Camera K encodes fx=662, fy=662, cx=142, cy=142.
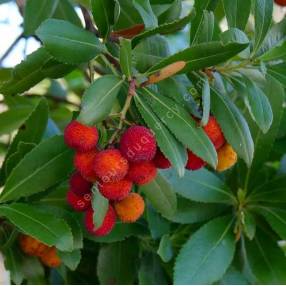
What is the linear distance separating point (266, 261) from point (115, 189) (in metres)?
0.57

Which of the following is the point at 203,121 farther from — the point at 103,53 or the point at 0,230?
the point at 0,230

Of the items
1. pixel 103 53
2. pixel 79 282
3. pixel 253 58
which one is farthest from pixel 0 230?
pixel 253 58

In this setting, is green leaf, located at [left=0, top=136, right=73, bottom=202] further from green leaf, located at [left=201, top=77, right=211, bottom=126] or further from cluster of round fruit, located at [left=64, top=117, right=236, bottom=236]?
green leaf, located at [left=201, top=77, right=211, bottom=126]

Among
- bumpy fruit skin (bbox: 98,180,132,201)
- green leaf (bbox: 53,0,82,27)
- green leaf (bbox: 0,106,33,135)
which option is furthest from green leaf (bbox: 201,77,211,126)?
green leaf (bbox: 0,106,33,135)

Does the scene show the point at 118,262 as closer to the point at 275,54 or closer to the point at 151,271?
the point at 151,271

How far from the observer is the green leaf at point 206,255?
1.24 m

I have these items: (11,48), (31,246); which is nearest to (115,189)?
(31,246)

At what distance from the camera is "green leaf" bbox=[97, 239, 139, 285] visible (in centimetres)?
135

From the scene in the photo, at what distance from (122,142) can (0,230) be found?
1.43 feet

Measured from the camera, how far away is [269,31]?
1033 mm

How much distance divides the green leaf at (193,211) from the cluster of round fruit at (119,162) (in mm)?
326

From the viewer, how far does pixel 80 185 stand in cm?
96

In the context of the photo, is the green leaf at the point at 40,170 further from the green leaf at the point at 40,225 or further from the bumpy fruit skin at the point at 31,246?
the bumpy fruit skin at the point at 31,246

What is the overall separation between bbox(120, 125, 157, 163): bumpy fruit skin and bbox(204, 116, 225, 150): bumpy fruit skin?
4.3 inches
